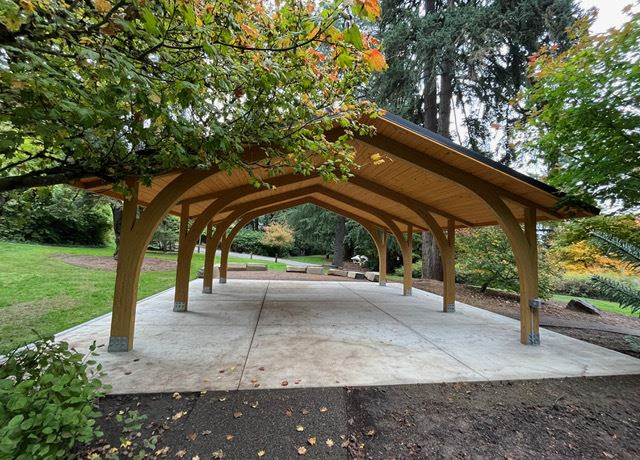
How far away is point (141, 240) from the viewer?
3.79 metres

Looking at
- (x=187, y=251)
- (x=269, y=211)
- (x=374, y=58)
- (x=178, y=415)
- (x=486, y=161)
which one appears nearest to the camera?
(x=374, y=58)

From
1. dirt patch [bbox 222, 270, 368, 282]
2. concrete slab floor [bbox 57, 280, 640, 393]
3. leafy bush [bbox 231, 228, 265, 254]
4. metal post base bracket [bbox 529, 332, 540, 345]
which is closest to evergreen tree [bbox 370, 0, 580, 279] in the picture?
dirt patch [bbox 222, 270, 368, 282]

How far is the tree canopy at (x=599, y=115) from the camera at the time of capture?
3.36 metres

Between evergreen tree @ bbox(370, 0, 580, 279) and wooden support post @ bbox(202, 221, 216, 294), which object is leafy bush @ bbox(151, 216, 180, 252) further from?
evergreen tree @ bbox(370, 0, 580, 279)

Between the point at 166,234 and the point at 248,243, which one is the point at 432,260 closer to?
the point at 166,234

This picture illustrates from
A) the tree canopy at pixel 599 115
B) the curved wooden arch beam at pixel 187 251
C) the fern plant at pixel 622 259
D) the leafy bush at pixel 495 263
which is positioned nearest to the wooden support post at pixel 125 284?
the curved wooden arch beam at pixel 187 251

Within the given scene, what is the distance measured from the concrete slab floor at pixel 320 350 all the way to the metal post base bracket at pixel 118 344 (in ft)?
0.37

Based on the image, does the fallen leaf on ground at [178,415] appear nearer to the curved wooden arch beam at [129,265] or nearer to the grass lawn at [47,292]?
A: the curved wooden arch beam at [129,265]

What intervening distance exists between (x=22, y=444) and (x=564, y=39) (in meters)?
13.3

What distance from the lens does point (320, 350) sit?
4098 mm

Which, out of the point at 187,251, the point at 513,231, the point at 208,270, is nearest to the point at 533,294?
the point at 513,231

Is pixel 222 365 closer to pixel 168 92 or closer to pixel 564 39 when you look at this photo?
pixel 168 92

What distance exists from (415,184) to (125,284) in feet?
18.6

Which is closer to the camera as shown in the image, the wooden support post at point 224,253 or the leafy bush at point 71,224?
the wooden support post at point 224,253
